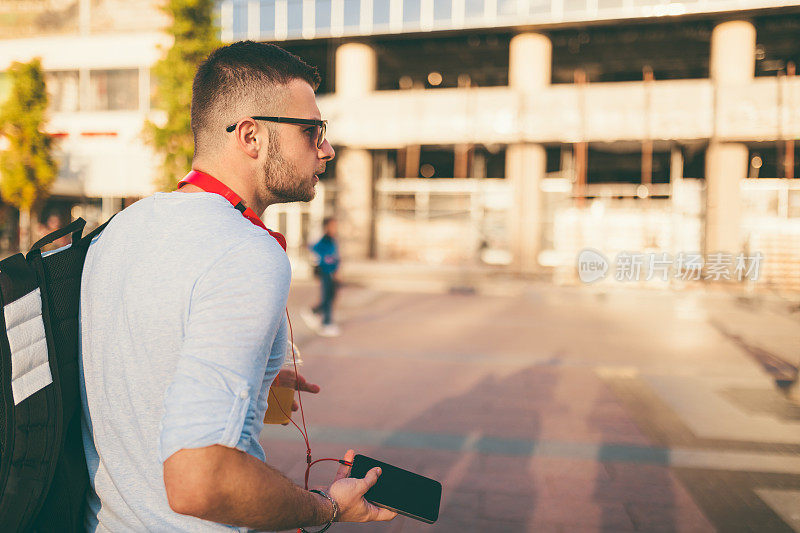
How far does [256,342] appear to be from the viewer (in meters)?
1.04

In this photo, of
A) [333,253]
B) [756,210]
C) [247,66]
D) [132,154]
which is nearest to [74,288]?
[247,66]

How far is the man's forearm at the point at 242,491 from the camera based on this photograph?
1.00m

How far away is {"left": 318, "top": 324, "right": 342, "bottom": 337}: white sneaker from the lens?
9367 mm

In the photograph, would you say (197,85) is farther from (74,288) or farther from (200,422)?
(200,422)

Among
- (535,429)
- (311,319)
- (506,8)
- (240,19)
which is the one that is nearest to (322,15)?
(240,19)

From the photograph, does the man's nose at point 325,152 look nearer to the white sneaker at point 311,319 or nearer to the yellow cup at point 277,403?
the yellow cup at point 277,403

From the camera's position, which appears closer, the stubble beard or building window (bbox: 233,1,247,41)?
the stubble beard

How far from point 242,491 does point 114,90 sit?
24.6 metres

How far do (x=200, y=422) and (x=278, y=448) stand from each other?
11.8ft

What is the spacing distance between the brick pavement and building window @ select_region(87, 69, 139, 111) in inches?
666

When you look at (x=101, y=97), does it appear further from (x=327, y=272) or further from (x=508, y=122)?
(x=327, y=272)

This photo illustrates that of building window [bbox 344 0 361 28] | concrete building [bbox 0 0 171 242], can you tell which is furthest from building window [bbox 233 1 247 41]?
building window [bbox 344 0 361 28]

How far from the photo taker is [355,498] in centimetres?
130

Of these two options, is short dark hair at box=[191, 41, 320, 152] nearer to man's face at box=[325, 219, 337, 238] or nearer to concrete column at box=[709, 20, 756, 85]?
man's face at box=[325, 219, 337, 238]
